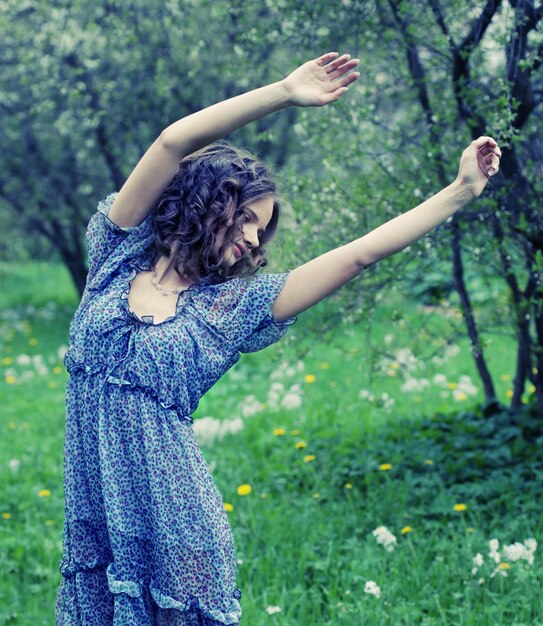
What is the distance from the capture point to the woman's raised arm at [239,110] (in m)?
1.94

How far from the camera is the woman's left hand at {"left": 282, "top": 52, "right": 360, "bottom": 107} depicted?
6.35 ft

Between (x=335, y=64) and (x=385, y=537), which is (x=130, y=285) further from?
(x=385, y=537)

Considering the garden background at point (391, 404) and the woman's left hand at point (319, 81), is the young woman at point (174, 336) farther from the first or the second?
the garden background at point (391, 404)

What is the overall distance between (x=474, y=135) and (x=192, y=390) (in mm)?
2313

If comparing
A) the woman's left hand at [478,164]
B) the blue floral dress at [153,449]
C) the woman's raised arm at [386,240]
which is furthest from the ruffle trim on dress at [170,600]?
the woman's left hand at [478,164]

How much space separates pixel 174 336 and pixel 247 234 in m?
0.32

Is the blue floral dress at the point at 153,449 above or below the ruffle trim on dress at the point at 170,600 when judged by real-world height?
above

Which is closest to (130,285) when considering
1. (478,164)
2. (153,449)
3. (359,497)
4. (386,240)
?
(153,449)

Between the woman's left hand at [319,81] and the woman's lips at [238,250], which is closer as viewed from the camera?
the woman's left hand at [319,81]

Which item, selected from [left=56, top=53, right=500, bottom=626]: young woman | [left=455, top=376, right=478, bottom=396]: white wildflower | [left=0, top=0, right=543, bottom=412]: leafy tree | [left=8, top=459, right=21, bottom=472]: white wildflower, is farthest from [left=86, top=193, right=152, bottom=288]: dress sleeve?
[left=455, top=376, right=478, bottom=396]: white wildflower

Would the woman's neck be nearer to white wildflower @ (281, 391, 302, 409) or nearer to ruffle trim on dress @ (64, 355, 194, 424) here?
ruffle trim on dress @ (64, 355, 194, 424)

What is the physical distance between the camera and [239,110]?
1.94 m

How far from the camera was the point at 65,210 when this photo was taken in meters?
10.7

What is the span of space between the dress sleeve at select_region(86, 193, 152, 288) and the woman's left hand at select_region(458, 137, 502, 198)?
2.55 ft
